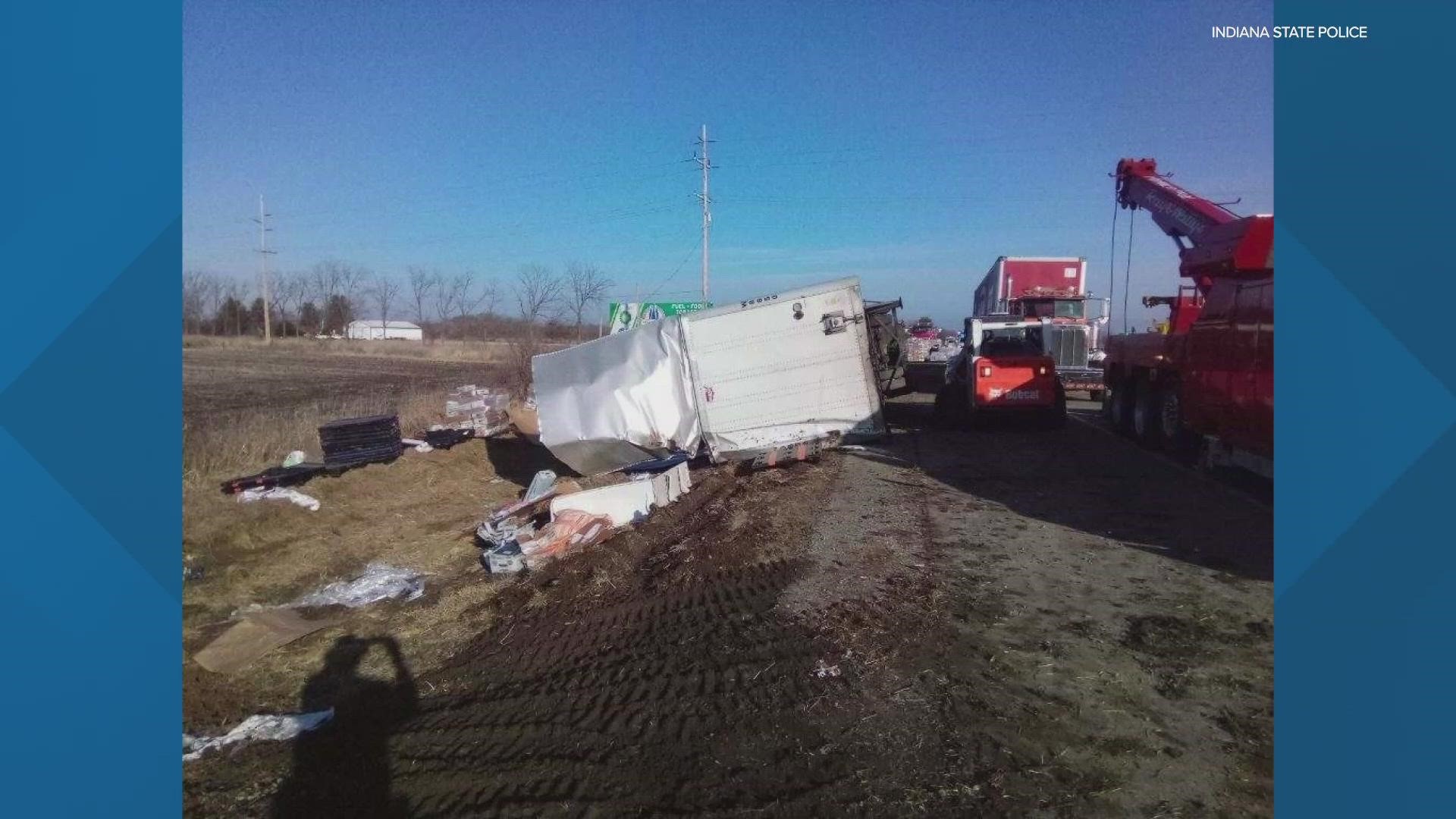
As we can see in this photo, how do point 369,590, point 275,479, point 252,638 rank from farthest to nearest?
point 275,479
point 369,590
point 252,638

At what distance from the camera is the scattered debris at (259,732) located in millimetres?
4809

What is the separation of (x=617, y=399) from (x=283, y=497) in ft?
14.9

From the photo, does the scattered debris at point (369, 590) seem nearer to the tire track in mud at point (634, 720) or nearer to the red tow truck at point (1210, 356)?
the tire track in mud at point (634, 720)

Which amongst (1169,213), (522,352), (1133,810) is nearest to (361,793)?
(1133,810)

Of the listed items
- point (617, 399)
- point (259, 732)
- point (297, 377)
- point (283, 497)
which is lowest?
point (259, 732)

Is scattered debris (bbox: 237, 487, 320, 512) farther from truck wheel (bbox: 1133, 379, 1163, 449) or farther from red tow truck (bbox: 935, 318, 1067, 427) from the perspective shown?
truck wheel (bbox: 1133, 379, 1163, 449)

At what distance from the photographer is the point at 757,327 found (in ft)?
40.6

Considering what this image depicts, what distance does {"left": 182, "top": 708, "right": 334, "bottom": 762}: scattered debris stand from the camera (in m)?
4.81

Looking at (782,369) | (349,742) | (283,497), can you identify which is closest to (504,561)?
(349,742)

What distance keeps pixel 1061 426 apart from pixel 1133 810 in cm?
1344

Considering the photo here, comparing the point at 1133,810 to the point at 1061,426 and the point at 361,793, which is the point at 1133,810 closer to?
the point at 361,793

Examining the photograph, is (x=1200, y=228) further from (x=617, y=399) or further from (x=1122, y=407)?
(x=617, y=399)

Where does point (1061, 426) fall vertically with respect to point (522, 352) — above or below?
below

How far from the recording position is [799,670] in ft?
16.1
